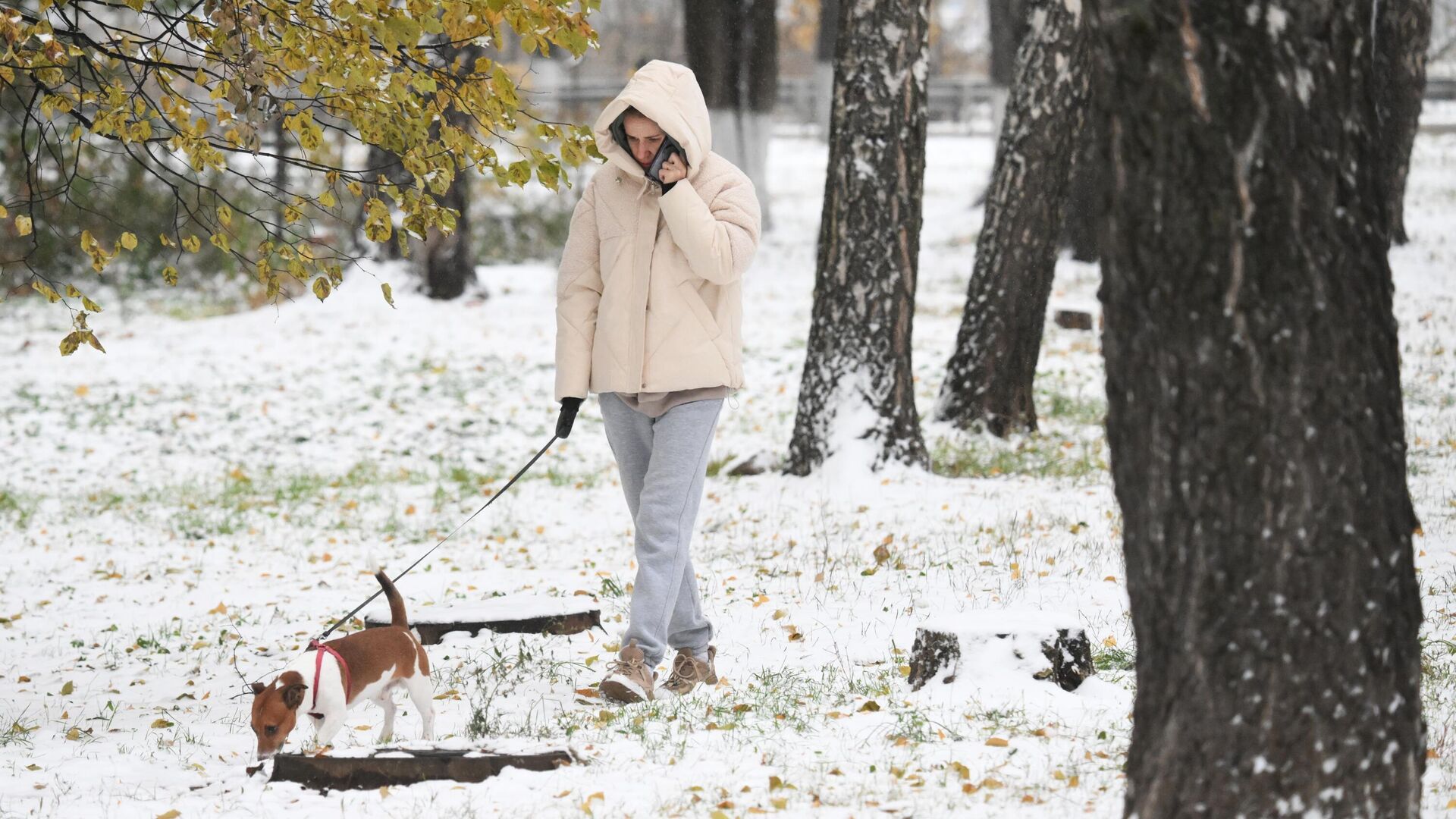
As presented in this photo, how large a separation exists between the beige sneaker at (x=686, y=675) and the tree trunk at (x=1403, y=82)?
33.3ft

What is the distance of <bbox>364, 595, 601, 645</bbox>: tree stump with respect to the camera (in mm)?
5754

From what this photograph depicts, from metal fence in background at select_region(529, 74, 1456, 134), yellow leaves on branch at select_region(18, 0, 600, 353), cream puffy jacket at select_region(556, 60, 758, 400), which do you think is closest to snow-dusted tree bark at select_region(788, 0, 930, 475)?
yellow leaves on branch at select_region(18, 0, 600, 353)

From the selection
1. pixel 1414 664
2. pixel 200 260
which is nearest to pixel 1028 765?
pixel 1414 664

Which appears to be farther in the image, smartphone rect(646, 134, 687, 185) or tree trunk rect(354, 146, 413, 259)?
tree trunk rect(354, 146, 413, 259)

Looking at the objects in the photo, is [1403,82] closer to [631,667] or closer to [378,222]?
[378,222]

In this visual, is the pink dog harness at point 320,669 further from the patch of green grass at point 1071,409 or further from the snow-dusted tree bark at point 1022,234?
the patch of green grass at point 1071,409

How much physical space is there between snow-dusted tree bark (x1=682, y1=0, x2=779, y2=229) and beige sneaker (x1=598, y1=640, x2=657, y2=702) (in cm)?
1627

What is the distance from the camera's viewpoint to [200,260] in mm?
19297

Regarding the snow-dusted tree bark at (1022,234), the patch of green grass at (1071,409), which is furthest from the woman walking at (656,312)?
the patch of green grass at (1071,409)

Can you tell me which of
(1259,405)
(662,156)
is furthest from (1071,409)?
(1259,405)

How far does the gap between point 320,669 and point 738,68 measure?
18476mm

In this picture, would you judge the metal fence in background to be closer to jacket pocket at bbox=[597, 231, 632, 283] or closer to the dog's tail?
jacket pocket at bbox=[597, 231, 632, 283]

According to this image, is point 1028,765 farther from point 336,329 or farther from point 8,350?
point 8,350

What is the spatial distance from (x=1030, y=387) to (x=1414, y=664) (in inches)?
268
